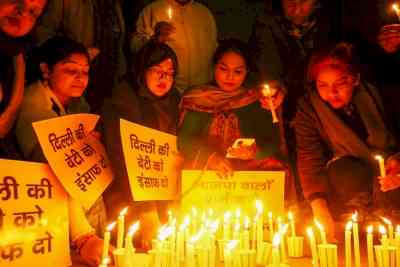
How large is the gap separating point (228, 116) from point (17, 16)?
217 centimetres

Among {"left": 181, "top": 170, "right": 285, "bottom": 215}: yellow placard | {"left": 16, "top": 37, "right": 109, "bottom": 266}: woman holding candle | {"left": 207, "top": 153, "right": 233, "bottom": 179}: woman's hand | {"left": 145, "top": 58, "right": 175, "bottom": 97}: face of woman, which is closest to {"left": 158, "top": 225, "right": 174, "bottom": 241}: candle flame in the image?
{"left": 16, "top": 37, "right": 109, "bottom": 266}: woman holding candle

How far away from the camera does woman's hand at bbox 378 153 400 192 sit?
13.7 ft

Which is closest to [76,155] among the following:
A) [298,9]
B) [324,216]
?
[324,216]

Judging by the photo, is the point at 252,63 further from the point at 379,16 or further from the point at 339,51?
the point at 379,16

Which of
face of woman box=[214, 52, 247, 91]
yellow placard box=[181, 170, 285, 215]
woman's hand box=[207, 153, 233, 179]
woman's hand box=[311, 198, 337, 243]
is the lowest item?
woman's hand box=[311, 198, 337, 243]

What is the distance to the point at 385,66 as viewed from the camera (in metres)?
4.98

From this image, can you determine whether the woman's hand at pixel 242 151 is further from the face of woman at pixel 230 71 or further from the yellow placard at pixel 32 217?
the yellow placard at pixel 32 217

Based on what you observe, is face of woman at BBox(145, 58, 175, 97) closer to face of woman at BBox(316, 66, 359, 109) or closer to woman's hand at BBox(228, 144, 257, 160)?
woman's hand at BBox(228, 144, 257, 160)

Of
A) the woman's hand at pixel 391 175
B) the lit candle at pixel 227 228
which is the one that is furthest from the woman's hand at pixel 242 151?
the woman's hand at pixel 391 175

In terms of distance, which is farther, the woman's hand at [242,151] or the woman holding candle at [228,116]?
the woman holding candle at [228,116]

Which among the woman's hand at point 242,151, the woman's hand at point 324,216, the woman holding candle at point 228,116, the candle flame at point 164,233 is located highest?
the woman holding candle at point 228,116

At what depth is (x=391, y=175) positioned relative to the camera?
4305mm

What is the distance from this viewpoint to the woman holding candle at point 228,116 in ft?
16.0

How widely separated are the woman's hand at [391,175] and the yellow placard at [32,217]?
2387mm
